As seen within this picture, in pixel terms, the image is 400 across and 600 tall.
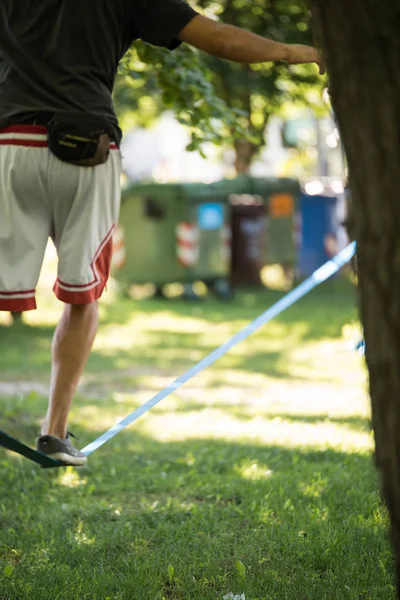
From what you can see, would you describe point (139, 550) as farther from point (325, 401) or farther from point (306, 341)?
point (306, 341)

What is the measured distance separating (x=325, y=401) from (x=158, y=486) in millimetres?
2656

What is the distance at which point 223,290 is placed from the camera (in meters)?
14.6

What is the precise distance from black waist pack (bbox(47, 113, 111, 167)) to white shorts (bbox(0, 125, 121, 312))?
0.13ft

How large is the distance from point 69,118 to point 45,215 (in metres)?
0.37

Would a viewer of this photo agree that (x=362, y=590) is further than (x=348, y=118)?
Yes

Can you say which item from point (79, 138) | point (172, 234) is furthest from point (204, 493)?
point (172, 234)

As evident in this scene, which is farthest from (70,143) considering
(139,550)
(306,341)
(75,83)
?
(306,341)

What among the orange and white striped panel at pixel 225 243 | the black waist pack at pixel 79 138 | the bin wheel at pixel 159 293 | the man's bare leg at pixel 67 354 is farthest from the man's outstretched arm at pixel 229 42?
the bin wheel at pixel 159 293

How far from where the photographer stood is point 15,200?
354 centimetres

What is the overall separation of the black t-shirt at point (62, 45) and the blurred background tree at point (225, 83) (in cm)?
141

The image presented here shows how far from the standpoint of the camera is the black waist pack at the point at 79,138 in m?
3.44

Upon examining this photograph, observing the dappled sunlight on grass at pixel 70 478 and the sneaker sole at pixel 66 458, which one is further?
the dappled sunlight on grass at pixel 70 478

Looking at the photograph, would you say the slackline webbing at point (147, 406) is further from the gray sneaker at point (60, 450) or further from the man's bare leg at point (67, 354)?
the man's bare leg at point (67, 354)

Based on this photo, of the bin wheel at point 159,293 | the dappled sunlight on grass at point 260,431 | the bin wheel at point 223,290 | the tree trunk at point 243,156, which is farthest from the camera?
the tree trunk at point 243,156
